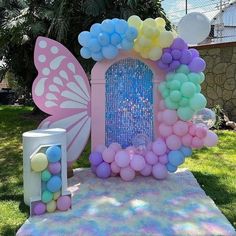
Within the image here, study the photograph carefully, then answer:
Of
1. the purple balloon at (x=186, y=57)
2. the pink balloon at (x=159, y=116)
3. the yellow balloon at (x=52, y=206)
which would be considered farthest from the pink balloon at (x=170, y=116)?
the yellow balloon at (x=52, y=206)

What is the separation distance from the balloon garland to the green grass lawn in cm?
61

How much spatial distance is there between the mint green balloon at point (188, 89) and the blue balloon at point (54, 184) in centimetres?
198

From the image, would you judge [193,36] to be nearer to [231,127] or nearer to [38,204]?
[38,204]

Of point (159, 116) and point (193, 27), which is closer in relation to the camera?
point (159, 116)

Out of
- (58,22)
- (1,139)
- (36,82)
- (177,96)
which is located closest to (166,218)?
(177,96)

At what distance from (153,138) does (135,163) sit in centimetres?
57

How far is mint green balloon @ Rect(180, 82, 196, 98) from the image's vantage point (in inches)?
195

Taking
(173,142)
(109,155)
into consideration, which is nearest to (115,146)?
(109,155)

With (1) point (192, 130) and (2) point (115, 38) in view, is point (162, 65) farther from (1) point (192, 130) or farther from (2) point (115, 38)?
(1) point (192, 130)

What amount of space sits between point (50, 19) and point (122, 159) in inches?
224

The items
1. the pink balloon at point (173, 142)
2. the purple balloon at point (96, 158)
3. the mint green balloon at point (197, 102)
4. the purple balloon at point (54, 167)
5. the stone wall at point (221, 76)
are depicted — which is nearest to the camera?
the purple balloon at point (54, 167)

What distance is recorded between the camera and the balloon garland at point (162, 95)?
503cm

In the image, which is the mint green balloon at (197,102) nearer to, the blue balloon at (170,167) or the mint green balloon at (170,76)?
the mint green balloon at (170,76)

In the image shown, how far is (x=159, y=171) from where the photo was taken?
5.13m
